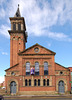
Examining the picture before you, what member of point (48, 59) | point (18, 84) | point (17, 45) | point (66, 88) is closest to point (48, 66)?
point (48, 59)

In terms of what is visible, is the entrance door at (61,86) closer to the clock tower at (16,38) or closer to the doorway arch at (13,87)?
the doorway arch at (13,87)

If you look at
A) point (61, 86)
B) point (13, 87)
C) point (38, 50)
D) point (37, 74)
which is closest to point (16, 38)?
point (38, 50)

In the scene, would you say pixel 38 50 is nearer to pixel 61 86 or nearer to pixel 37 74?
pixel 37 74

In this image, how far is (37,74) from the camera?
98.4 ft

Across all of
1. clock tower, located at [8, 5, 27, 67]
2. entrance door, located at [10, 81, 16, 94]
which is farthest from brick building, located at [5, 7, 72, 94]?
clock tower, located at [8, 5, 27, 67]

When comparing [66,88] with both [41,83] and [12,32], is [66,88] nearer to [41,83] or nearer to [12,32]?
[41,83]

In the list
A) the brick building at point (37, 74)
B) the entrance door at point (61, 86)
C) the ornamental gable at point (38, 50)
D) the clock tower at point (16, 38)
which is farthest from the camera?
the clock tower at point (16, 38)

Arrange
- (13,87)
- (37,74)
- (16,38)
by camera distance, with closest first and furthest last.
Answer: (13,87)
(37,74)
(16,38)

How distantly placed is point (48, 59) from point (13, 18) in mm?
20041

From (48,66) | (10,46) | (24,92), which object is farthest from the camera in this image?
(10,46)

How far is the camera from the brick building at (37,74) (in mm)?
29016

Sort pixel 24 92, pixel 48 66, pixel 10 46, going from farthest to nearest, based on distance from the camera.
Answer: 1. pixel 10 46
2. pixel 48 66
3. pixel 24 92

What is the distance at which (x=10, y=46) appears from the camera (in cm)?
3850

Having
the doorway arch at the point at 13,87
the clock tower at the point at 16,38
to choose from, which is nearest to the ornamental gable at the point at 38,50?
the clock tower at the point at 16,38
